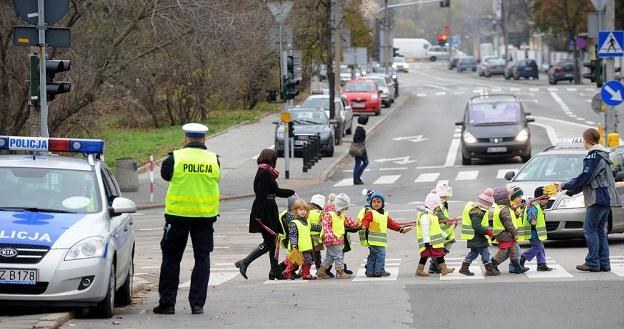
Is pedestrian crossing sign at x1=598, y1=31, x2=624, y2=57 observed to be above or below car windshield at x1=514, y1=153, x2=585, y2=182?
above

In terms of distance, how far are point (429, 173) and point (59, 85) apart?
1935 cm

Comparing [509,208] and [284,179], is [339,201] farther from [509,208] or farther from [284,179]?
[284,179]

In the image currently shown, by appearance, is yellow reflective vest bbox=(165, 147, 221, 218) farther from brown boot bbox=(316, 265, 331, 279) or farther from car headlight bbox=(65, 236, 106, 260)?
brown boot bbox=(316, 265, 331, 279)

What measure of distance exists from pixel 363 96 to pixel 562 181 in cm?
4204

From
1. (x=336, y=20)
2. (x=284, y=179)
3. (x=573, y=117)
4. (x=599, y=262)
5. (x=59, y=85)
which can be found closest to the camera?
(x=599, y=262)

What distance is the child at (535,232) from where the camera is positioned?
16.7 metres

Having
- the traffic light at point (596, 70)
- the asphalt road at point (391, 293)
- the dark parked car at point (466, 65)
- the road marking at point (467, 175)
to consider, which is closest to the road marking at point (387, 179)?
the road marking at point (467, 175)

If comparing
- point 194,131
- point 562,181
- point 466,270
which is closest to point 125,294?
point 194,131

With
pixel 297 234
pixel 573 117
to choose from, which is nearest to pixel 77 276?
pixel 297 234

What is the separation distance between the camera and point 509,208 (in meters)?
16.7

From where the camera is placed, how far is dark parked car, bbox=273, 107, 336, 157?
43.2 meters

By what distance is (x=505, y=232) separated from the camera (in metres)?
16.3

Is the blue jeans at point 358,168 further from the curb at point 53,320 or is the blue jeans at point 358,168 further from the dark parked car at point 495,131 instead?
the curb at point 53,320

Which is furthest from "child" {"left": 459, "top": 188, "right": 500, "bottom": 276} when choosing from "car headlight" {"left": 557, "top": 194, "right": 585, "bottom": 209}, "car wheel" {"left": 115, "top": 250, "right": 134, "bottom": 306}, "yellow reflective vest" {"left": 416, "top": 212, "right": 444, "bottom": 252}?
"car wheel" {"left": 115, "top": 250, "right": 134, "bottom": 306}
